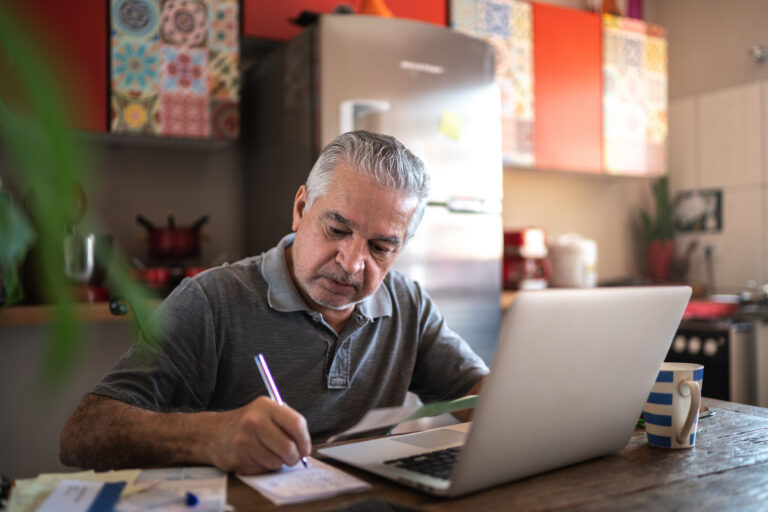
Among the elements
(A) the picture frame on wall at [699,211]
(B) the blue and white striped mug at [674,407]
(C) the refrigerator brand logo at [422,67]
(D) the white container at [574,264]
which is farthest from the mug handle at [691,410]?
(A) the picture frame on wall at [699,211]

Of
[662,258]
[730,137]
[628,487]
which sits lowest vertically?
[628,487]

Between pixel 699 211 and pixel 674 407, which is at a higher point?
pixel 699 211

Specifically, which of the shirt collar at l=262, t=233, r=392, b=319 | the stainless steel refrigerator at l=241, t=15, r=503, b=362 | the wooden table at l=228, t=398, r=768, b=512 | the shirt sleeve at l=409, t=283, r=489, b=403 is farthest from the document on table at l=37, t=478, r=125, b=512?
the stainless steel refrigerator at l=241, t=15, r=503, b=362

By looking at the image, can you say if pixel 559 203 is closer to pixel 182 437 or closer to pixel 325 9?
pixel 325 9

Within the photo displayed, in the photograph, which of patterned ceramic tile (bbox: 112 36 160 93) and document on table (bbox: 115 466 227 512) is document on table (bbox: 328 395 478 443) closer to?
document on table (bbox: 115 466 227 512)

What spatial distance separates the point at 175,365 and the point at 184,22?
1646 mm

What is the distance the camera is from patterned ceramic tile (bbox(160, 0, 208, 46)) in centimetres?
234

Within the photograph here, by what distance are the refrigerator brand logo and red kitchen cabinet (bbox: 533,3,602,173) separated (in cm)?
87

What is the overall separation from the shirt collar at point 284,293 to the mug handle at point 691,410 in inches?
24.1

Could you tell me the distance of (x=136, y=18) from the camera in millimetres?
2291

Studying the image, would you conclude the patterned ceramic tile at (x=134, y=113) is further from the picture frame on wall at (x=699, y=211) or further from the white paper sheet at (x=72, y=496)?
the picture frame on wall at (x=699, y=211)

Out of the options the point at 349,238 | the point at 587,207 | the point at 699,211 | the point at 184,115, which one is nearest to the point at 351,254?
the point at 349,238

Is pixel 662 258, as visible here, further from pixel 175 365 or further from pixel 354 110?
pixel 175 365

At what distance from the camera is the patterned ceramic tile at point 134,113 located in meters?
2.26
